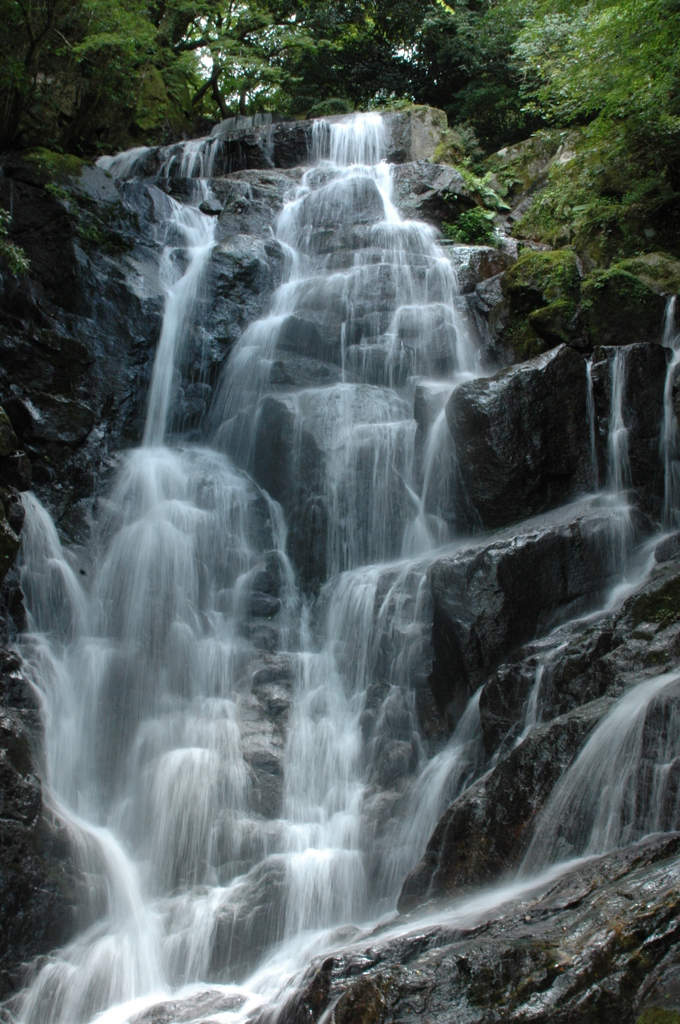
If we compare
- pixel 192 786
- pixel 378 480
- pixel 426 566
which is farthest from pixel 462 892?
pixel 378 480

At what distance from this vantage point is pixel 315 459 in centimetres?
1147

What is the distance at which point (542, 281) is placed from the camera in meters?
12.3

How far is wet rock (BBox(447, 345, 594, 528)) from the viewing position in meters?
9.53

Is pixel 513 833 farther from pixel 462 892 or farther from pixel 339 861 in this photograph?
Result: pixel 339 861

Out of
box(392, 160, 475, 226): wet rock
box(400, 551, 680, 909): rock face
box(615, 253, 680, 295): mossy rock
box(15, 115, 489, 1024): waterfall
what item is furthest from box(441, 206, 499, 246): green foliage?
box(400, 551, 680, 909): rock face

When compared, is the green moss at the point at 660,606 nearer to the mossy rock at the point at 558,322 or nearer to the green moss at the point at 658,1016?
the green moss at the point at 658,1016

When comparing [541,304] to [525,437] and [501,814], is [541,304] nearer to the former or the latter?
[525,437]

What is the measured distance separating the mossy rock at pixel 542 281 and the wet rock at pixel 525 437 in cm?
278

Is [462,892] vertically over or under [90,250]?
under

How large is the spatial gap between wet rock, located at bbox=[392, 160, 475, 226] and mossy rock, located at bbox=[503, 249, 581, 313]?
429 cm

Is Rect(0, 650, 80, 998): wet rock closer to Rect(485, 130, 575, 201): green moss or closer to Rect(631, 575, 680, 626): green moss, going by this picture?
Rect(631, 575, 680, 626): green moss

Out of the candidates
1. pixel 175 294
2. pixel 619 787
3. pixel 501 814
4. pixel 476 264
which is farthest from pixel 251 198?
pixel 619 787

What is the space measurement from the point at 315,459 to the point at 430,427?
1822 mm

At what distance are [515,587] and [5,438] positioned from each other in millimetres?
6153
